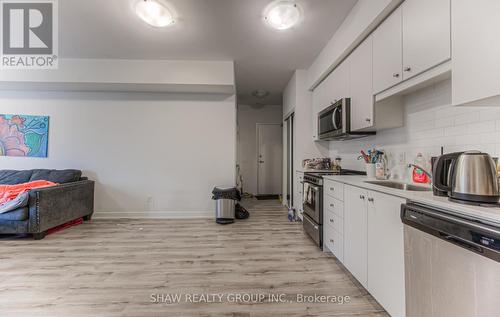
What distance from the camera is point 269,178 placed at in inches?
241

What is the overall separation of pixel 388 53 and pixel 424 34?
375 mm

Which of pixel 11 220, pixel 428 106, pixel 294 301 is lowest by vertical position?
pixel 294 301

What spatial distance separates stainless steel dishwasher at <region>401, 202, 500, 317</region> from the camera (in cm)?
81

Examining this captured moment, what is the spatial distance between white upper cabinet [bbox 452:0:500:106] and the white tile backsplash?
0.99 ft

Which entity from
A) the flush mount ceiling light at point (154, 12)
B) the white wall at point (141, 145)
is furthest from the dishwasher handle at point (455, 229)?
the white wall at point (141, 145)

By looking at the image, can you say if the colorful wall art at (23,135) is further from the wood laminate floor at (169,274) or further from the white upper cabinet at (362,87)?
the white upper cabinet at (362,87)

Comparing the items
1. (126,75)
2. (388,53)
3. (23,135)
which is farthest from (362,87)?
(23,135)

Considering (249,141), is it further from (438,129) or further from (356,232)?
(438,129)

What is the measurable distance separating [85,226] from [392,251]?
4045 mm

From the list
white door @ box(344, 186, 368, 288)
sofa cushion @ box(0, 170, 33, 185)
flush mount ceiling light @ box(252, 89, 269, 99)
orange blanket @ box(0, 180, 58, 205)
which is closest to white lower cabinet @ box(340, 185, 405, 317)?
white door @ box(344, 186, 368, 288)

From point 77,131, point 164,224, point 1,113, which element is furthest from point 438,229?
point 1,113

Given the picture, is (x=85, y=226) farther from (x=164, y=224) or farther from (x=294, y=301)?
(x=294, y=301)

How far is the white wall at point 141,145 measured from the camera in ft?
12.7

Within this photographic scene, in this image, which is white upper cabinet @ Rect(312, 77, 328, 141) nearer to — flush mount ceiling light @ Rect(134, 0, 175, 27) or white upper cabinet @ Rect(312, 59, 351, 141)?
white upper cabinet @ Rect(312, 59, 351, 141)
